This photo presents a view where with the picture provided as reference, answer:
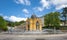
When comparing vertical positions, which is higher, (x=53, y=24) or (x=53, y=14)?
(x=53, y=14)

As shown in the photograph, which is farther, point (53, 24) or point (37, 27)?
point (53, 24)

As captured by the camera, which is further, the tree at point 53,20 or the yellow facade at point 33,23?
the tree at point 53,20

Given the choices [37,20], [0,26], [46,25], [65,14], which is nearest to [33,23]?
[37,20]

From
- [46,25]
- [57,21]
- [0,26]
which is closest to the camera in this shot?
[0,26]

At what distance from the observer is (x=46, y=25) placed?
72438 mm

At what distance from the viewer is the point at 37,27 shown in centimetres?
5266

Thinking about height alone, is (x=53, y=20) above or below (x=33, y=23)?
above

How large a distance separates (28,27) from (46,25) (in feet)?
67.8

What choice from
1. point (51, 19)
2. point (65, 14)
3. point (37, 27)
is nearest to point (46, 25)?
point (51, 19)

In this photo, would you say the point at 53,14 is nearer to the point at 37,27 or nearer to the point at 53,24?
the point at 53,24

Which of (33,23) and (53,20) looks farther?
(53,20)

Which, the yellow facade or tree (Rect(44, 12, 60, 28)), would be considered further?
tree (Rect(44, 12, 60, 28))

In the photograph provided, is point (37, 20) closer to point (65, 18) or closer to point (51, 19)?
point (51, 19)

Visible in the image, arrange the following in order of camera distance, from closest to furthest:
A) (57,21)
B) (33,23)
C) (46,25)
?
(33,23), (57,21), (46,25)
